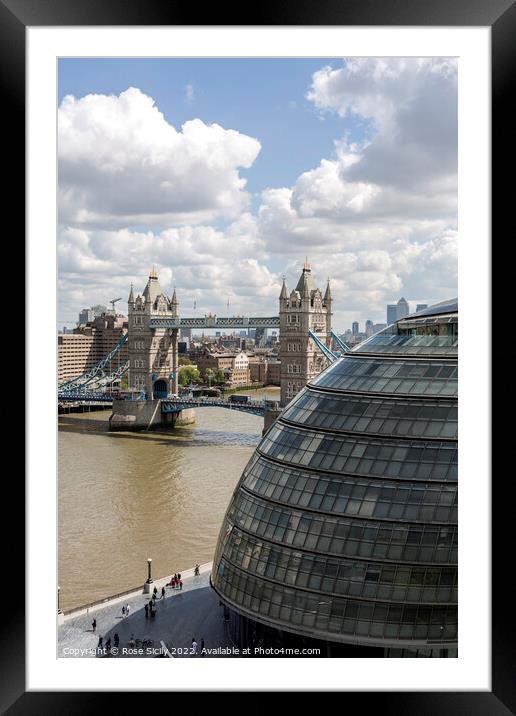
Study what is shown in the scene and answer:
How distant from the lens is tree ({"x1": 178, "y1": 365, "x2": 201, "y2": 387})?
197 feet

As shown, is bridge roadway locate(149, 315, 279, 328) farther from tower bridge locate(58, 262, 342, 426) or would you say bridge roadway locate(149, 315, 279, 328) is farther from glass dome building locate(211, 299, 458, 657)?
glass dome building locate(211, 299, 458, 657)

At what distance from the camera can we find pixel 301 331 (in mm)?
40344

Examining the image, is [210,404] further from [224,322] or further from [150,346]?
[150,346]

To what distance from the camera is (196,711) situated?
6.12 meters

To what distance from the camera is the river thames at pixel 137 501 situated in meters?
16.1

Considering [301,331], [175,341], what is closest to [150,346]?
[175,341]

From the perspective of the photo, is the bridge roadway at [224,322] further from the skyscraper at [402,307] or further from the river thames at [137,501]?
the skyscraper at [402,307]

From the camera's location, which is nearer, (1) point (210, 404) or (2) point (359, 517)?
(2) point (359, 517)

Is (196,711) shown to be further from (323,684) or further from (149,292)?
(149,292)

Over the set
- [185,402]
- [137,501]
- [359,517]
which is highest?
[359,517]
